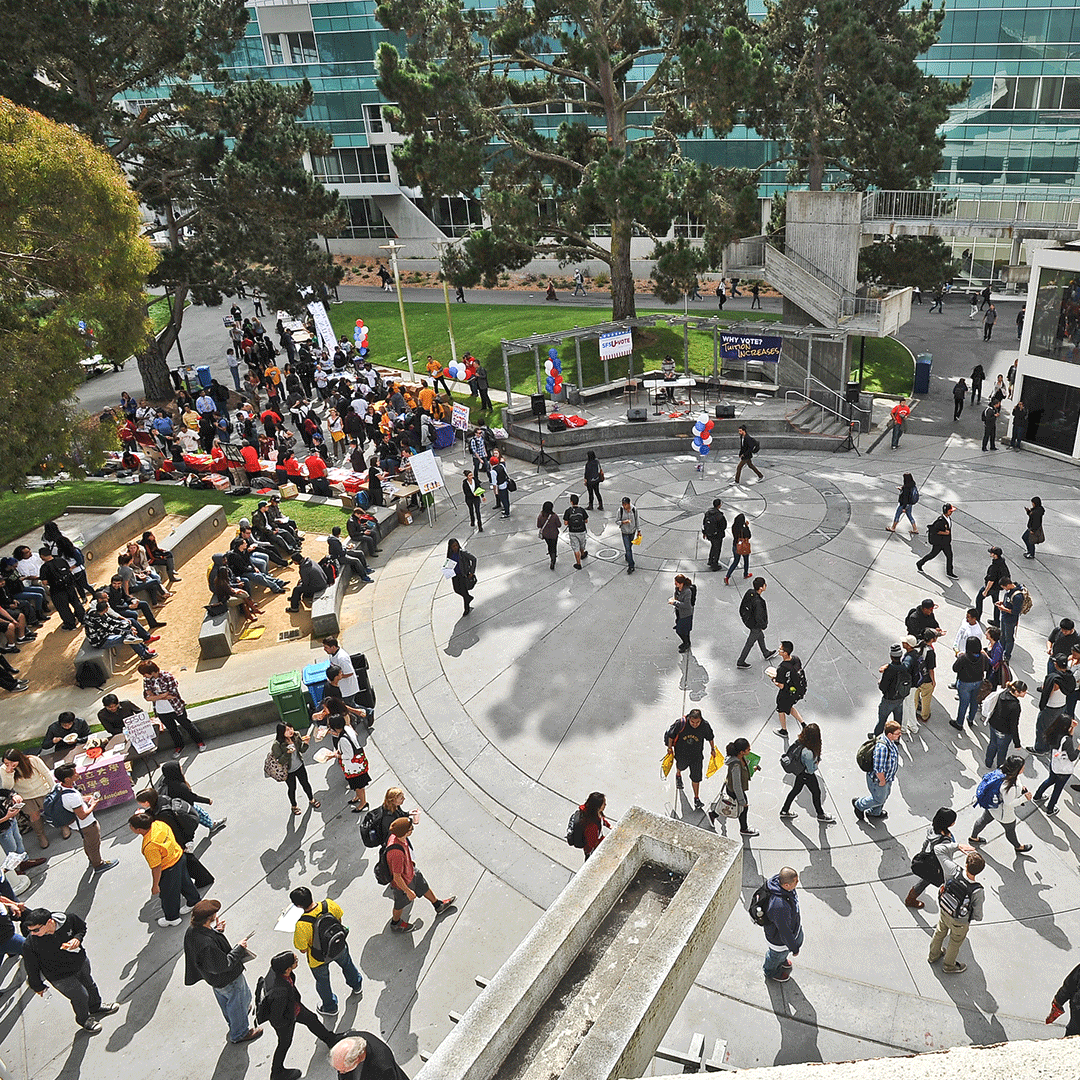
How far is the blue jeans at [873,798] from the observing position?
979 centimetres

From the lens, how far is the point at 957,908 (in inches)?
305

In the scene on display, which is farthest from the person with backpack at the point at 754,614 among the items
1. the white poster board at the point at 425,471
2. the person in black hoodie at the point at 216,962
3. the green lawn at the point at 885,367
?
the green lawn at the point at 885,367

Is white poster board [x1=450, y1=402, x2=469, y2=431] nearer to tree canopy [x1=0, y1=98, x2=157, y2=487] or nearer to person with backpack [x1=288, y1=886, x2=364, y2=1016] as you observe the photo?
tree canopy [x1=0, y1=98, x2=157, y2=487]

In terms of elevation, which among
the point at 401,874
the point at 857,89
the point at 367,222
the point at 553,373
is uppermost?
the point at 857,89

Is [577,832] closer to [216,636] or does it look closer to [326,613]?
[326,613]

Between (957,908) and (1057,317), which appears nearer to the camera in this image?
(957,908)

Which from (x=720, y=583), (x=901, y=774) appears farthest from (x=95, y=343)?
(x=901, y=774)

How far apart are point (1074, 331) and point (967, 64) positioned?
30.8 m

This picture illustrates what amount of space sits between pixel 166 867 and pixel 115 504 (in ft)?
50.0

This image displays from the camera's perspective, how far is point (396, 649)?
1493 cm

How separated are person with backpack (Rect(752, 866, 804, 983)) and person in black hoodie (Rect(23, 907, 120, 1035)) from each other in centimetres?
646

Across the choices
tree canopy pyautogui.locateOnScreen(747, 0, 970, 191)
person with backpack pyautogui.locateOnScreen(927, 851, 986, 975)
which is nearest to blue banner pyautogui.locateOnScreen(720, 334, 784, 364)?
tree canopy pyautogui.locateOnScreen(747, 0, 970, 191)

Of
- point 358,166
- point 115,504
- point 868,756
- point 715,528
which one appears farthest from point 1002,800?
point 358,166

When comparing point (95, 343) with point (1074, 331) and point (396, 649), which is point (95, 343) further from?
point (1074, 331)
